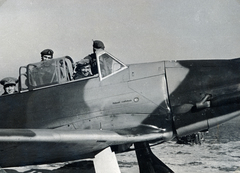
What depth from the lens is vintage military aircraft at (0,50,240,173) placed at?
12.9ft

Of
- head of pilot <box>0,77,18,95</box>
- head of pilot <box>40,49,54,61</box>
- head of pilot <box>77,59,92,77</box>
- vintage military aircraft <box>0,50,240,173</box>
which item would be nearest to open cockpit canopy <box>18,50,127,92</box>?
vintage military aircraft <box>0,50,240,173</box>

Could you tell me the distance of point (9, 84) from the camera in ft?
16.1

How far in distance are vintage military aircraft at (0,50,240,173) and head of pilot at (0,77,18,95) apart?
10.6 inches

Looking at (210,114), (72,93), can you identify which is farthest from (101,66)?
(210,114)

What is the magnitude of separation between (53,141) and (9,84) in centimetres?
237

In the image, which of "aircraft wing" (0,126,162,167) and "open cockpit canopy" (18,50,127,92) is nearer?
"aircraft wing" (0,126,162,167)

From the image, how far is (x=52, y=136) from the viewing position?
10.2 ft

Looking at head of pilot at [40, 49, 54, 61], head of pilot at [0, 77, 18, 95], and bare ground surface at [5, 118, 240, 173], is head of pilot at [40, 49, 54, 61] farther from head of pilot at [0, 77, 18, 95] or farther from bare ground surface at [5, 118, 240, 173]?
bare ground surface at [5, 118, 240, 173]

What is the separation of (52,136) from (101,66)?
1.80m

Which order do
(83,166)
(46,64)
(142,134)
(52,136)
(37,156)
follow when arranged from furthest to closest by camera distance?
(83,166)
(46,64)
(142,134)
(37,156)
(52,136)

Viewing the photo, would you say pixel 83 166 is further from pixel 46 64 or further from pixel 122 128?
pixel 46 64

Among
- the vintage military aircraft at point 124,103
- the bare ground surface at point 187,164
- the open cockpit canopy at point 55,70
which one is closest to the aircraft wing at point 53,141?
the vintage military aircraft at point 124,103

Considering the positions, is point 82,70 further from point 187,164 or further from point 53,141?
point 187,164

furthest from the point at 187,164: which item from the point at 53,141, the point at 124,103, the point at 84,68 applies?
the point at 53,141
